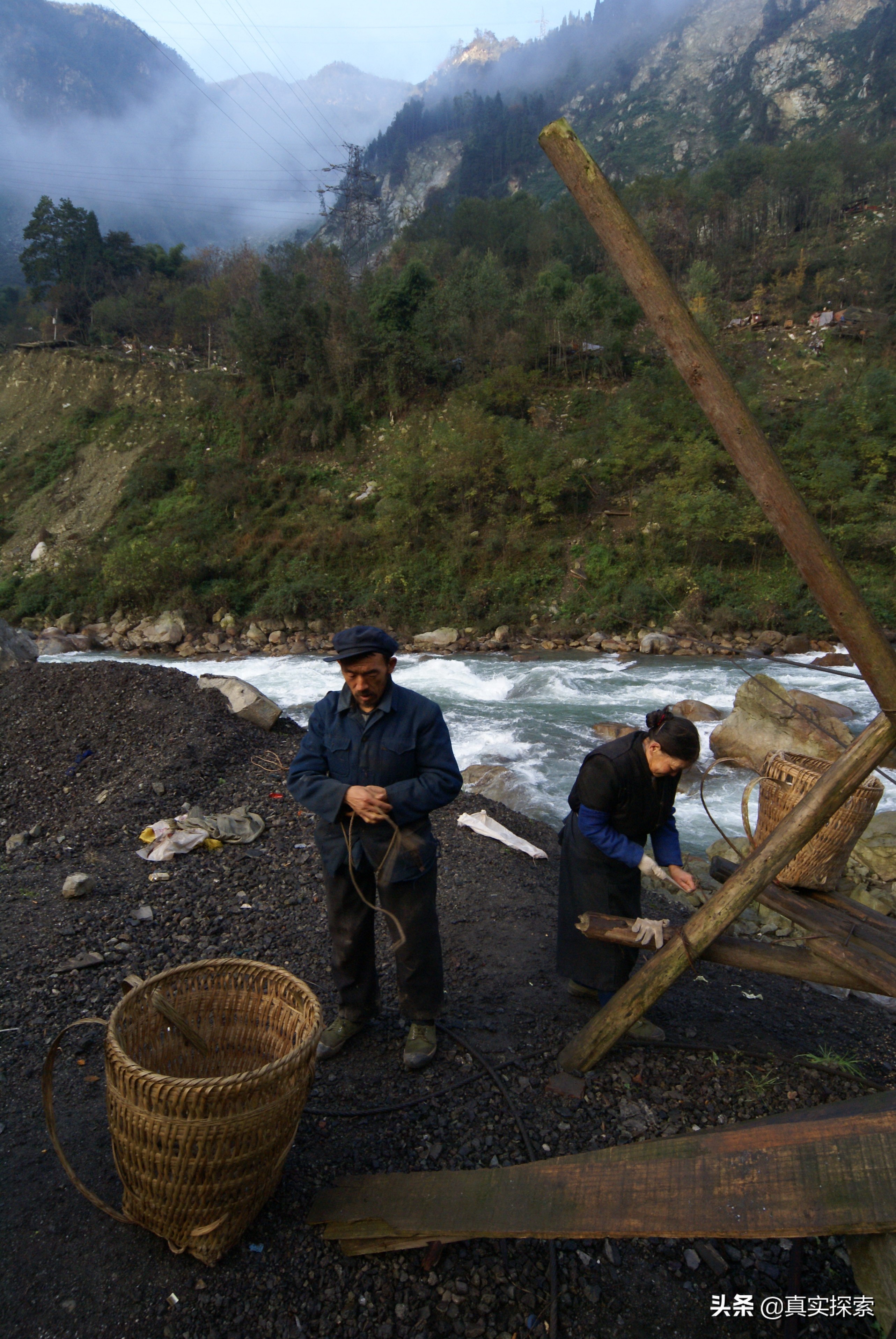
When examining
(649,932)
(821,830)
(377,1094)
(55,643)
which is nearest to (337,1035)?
(377,1094)

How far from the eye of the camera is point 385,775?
2.74 meters

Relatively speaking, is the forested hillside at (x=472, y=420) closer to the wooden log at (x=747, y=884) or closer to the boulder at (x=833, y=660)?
the boulder at (x=833, y=660)

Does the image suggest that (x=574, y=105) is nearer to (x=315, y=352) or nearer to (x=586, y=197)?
(x=315, y=352)

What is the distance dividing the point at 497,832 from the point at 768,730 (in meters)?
4.80

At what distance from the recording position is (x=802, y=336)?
2784 cm

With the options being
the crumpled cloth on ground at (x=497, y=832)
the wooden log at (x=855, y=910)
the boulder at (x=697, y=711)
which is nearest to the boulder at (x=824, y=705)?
the boulder at (x=697, y=711)

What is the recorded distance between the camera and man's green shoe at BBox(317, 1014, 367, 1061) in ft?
9.84

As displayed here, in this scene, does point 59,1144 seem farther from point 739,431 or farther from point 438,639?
point 438,639

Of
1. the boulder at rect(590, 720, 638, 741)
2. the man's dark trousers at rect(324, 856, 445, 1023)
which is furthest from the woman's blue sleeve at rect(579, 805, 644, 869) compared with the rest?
the boulder at rect(590, 720, 638, 741)

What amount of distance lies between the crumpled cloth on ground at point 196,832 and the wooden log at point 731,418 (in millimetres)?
4482

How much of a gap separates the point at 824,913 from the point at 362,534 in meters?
21.6

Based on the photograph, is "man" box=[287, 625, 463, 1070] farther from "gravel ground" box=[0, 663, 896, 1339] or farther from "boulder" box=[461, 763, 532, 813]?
"boulder" box=[461, 763, 532, 813]

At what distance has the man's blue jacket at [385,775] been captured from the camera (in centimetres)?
270

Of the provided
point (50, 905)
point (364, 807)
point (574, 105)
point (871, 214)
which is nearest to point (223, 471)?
point (50, 905)
